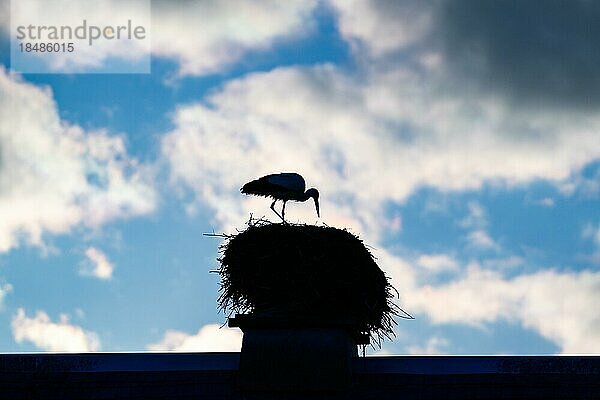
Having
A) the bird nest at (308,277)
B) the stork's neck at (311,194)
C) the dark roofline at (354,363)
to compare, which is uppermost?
the stork's neck at (311,194)

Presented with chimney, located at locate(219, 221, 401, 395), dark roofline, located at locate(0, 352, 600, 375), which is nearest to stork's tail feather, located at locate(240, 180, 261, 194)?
chimney, located at locate(219, 221, 401, 395)

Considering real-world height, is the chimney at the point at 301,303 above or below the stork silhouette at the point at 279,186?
below

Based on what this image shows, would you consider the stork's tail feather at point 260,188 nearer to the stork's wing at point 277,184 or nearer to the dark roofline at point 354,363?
the stork's wing at point 277,184

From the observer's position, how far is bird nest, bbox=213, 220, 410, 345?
26.5 ft

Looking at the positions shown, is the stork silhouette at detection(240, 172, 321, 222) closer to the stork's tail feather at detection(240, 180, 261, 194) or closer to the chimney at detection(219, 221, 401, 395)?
the stork's tail feather at detection(240, 180, 261, 194)

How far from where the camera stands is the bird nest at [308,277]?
318 inches

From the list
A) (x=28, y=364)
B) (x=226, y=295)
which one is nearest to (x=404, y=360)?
(x=226, y=295)

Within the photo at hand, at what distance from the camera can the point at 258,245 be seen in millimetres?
8461

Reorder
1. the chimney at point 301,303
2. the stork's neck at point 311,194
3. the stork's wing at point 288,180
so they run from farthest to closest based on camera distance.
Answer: the stork's neck at point 311,194, the stork's wing at point 288,180, the chimney at point 301,303

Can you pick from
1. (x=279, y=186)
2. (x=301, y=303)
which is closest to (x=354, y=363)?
(x=301, y=303)

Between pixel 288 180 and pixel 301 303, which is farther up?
pixel 288 180

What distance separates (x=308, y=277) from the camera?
8.12 metres

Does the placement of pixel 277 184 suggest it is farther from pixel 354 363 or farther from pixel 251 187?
pixel 354 363

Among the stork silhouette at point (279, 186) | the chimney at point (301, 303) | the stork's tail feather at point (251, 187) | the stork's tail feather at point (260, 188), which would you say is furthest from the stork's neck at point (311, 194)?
the chimney at point (301, 303)
